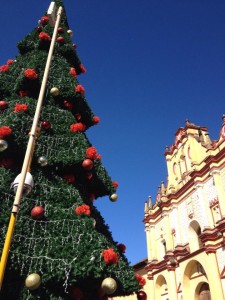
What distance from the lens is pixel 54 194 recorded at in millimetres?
5688

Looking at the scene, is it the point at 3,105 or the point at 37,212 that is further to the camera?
the point at 3,105

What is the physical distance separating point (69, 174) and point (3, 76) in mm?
3535

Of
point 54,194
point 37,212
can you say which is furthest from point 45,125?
point 37,212

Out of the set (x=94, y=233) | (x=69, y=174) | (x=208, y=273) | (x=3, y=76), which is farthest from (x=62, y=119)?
(x=208, y=273)

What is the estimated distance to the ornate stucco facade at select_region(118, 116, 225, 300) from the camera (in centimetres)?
1684

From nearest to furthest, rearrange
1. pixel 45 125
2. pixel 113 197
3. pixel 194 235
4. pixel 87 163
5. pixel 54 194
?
pixel 54 194 → pixel 87 163 → pixel 45 125 → pixel 113 197 → pixel 194 235

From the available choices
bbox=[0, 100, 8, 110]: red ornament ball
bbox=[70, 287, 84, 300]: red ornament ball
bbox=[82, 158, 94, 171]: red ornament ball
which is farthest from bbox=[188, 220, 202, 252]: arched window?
bbox=[0, 100, 8, 110]: red ornament ball

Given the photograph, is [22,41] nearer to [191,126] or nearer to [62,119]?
[62,119]

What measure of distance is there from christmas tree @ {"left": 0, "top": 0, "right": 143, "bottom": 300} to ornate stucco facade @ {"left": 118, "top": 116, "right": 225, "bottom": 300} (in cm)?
1194

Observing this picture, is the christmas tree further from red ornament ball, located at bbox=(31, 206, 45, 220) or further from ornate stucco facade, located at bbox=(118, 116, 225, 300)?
ornate stucco facade, located at bbox=(118, 116, 225, 300)

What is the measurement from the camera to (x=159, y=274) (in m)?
22.0

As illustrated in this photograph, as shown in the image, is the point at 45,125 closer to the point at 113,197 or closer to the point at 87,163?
the point at 87,163

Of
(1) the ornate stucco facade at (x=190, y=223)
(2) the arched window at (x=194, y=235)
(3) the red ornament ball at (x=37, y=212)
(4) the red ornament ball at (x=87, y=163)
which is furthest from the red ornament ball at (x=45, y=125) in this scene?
(2) the arched window at (x=194, y=235)

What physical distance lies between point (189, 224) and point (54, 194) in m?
16.4
